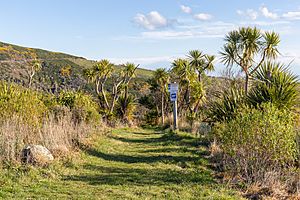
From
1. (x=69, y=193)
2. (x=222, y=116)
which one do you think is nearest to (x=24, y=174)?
(x=69, y=193)

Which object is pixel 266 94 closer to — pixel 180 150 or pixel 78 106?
pixel 180 150

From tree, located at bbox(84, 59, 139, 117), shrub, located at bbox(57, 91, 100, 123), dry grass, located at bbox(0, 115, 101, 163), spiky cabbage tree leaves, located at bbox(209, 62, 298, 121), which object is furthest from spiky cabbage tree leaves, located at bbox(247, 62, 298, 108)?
tree, located at bbox(84, 59, 139, 117)

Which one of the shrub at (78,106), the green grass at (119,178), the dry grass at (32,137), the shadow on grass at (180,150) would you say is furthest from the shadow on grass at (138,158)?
the shrub at (78,106)

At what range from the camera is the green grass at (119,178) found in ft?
22.7

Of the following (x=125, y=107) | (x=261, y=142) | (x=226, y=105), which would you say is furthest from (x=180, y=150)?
(x=125, y=107)

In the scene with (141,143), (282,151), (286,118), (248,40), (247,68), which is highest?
(248,40)

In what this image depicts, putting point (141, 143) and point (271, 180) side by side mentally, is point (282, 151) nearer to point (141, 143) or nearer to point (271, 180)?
point (271, 180)

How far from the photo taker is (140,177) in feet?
28.4

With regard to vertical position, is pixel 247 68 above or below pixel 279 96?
above

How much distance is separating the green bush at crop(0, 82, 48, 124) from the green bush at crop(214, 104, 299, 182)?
5.83 metres

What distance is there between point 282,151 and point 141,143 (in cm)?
827

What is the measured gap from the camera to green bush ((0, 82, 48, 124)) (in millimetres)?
10969

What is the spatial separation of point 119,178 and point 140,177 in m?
0.50

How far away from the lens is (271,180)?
781cm
